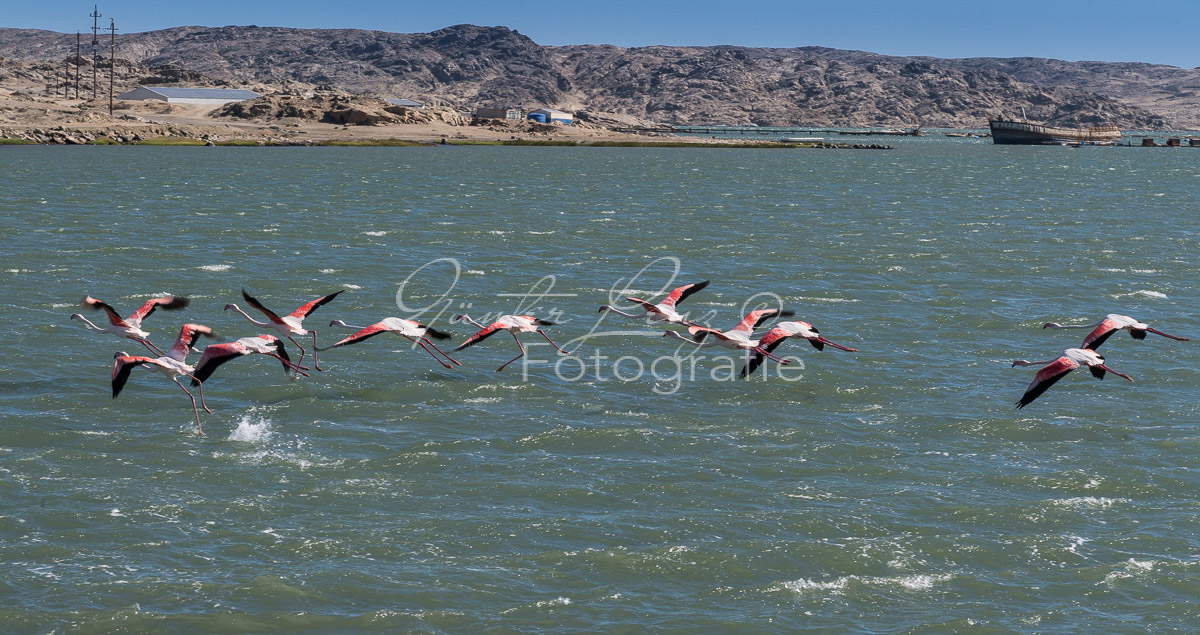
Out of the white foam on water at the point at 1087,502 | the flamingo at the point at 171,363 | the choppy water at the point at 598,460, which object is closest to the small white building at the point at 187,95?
the choppy water at the point at 598,460

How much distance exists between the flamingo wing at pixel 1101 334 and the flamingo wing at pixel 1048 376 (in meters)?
1.64

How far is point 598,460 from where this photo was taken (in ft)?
71.3

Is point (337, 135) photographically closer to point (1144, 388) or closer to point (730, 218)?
point (730, 218)

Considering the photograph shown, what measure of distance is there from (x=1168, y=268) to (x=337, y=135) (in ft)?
414

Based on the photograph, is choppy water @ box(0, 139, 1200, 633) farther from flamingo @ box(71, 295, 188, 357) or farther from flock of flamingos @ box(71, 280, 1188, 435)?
flamingo @ box(71, 295, 188, 357)

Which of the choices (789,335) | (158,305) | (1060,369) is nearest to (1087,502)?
(1060,369)

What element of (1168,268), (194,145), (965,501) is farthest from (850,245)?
(194,145)

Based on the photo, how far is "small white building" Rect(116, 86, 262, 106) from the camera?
184 metres

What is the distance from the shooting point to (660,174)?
11344cm

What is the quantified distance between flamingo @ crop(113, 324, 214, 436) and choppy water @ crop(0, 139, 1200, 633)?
1135 millimetres

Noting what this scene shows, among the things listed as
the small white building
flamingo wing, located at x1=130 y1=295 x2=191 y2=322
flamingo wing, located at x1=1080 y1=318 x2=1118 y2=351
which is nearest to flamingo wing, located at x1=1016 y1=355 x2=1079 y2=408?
flamingo wing, located at x1=1080 y1=318 x2=1118 y2=351

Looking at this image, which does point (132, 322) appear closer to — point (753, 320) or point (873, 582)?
point (753, 320)

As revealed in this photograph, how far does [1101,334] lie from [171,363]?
652 inches

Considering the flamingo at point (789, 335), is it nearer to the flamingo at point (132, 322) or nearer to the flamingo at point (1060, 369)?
the flamingo at point (1060, 369)
